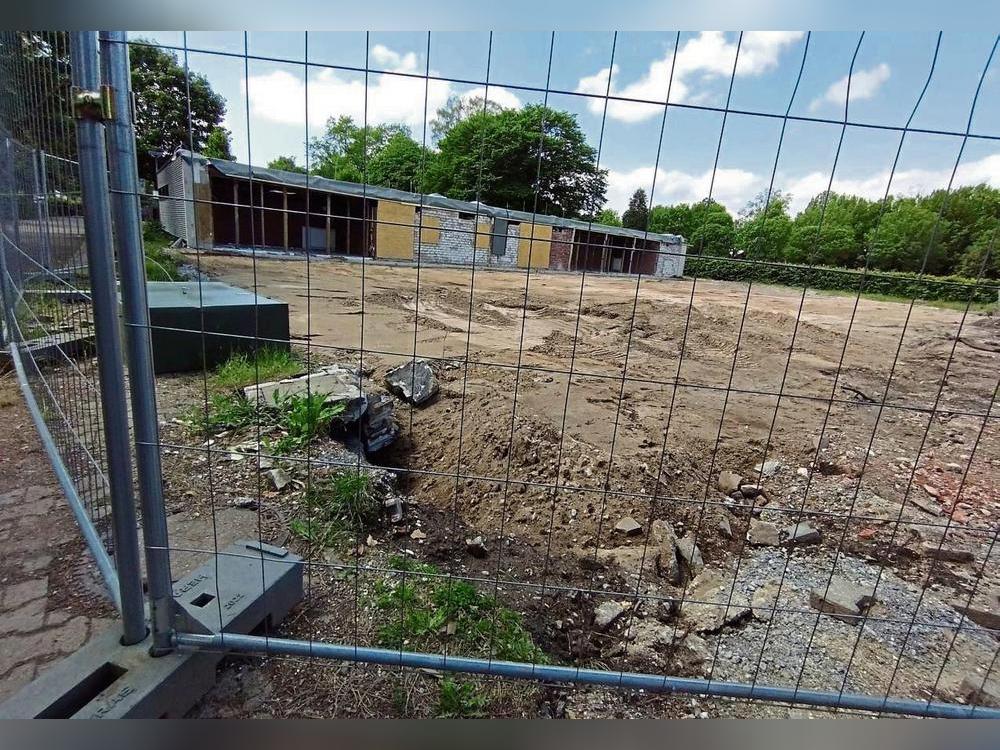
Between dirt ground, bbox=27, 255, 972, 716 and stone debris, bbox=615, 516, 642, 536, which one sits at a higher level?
dirt ground, bbox=27, 255, 972, 716

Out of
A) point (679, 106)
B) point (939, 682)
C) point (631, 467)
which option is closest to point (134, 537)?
point (679, 106)

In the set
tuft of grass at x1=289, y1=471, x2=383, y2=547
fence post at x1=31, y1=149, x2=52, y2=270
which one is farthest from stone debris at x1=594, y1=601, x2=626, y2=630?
fence post at x1=31, y1=149, x2=52, y2=270

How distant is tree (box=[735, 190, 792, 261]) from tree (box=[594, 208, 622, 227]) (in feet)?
1.37

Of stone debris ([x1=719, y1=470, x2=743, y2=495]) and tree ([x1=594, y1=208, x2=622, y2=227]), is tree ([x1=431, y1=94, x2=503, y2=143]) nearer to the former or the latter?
tree ([x1=594, y1=208, x2=622, y2=227])

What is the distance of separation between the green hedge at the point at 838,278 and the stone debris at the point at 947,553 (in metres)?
1.98

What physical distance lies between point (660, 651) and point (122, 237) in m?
2.74

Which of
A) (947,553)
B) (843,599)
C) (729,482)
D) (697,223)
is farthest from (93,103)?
(947,553)

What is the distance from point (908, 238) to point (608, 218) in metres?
1.64

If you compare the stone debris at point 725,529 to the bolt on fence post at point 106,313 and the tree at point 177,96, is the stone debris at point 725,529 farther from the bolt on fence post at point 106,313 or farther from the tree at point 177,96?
the tree at point 177,96

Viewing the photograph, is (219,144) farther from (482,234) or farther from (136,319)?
(482,234)

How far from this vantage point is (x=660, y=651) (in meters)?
2.50

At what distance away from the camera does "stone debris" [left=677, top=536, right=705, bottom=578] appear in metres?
3.32

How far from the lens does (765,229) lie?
6.00 ft

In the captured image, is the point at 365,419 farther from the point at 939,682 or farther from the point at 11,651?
the point at 939,682
